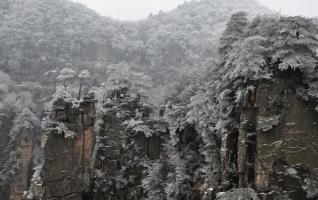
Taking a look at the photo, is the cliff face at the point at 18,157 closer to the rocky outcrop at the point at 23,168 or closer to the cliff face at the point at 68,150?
the rocky outcrop at the point at 23,168

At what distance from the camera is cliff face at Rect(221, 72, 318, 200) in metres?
15.4

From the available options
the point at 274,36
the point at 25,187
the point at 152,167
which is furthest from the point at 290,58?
the point at 25,187

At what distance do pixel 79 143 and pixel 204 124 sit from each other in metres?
7.26

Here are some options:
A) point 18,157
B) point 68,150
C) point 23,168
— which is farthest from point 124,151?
point 18,157

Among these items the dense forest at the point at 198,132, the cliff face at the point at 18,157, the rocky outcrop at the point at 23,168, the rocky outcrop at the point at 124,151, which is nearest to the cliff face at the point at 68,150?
the dense forest at the point at 198,132

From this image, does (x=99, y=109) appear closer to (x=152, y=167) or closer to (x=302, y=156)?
(x=152, y=167)

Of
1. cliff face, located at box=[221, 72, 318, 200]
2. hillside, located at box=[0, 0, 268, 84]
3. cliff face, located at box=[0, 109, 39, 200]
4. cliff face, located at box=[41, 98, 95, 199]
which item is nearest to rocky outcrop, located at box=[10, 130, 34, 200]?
cliff face, located at box=[0, 109, 39, 200]

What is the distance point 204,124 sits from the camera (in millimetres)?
18547

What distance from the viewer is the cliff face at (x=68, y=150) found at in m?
22.1

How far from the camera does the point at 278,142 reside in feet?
51.5

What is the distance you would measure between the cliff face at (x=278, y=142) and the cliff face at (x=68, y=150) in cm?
920

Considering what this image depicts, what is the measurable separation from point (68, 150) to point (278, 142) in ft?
35.6

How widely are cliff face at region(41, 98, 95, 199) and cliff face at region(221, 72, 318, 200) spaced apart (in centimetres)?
920

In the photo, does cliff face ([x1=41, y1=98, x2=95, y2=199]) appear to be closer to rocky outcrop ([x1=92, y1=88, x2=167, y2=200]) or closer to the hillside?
rocky outcrop ([x1=92, y1=88, x2=167, y2=200])
